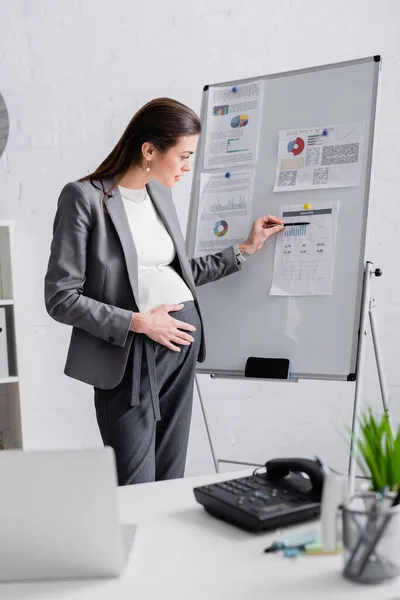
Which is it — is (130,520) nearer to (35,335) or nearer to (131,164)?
(131,164)

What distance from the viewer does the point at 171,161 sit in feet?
6.95

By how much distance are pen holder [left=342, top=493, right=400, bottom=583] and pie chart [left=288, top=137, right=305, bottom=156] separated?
5.39 ft

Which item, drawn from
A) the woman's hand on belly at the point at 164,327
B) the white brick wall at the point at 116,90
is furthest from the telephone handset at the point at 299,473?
the white brick wall at the point at 116,90

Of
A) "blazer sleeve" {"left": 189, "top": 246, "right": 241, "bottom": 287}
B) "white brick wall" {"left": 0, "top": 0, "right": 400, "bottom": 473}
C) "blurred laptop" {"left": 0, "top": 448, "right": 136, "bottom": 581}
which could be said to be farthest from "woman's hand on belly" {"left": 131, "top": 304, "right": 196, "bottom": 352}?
"white brick wall" {"left": 0, "top": 0, "right": 400, "bottom": 473}

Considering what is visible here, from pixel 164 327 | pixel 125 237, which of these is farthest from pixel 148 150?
pixel 164 327

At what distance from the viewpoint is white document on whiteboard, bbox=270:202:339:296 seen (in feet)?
7.47

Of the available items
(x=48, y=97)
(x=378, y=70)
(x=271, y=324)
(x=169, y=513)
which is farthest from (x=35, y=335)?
(x=169, y=513)

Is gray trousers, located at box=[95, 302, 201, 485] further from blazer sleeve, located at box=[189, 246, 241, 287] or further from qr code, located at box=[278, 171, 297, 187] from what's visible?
qr code, located at box=[278, 171, 297, 187]

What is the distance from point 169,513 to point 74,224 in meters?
1.04

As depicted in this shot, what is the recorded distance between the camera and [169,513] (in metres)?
1.18

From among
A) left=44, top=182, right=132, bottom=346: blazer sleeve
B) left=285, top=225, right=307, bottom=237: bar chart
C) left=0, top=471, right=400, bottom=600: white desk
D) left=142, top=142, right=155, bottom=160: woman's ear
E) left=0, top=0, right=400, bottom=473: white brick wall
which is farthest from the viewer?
left=0, top=0, right=400, bottom=473: white brick wall

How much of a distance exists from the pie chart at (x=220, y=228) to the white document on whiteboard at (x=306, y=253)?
0.21 meters

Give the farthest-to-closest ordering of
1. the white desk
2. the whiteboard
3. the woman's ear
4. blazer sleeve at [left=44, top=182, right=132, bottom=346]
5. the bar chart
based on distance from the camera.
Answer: the bar chart < the whiteboard < the woman's ear < blazer sleeve at [left=44, top=182, right=132, bottom=346] < the white desk

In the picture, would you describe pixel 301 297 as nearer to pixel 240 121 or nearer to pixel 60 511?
pixel 240 121
